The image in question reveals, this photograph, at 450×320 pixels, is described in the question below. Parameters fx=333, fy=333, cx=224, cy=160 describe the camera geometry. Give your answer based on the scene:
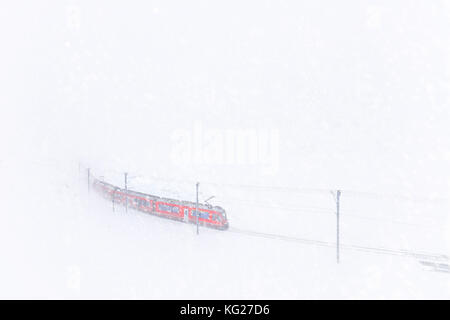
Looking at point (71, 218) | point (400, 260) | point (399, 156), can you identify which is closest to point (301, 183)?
point (399, 156)

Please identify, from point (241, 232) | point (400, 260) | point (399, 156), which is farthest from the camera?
point (399, 156)

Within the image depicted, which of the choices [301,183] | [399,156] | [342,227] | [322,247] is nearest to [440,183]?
[399,156]

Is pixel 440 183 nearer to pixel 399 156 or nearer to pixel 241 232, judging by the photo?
pixel 399 156

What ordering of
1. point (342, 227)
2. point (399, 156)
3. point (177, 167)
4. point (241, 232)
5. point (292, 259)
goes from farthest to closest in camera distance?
1. point (399, 156)
2. point (177, 167)
3. point (342, 227)
4. point (241, 232)
5. point (292, 259)

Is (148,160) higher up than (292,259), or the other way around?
(148,160)

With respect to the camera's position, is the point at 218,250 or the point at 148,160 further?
the point at 148,160
